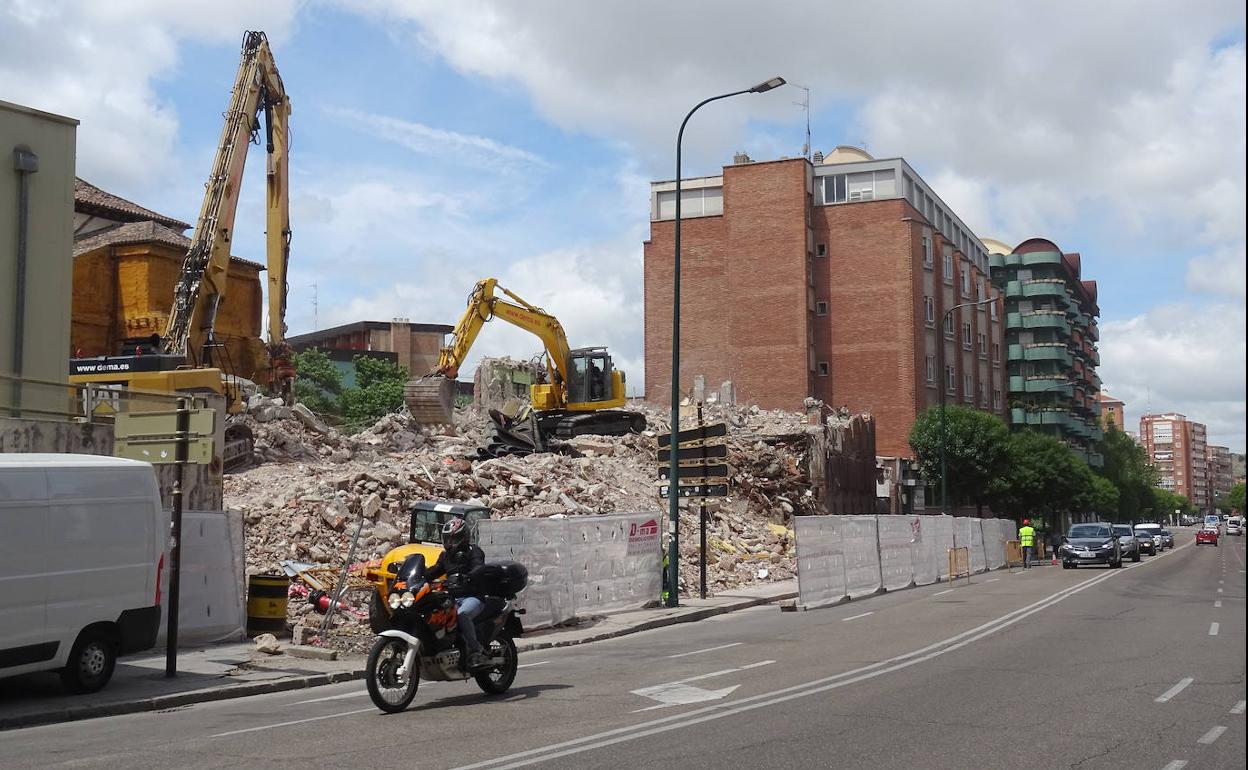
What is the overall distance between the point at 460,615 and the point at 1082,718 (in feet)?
17.8

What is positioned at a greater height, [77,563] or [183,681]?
[77,563]

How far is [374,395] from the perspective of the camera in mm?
70312

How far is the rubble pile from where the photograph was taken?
→ 948 inches

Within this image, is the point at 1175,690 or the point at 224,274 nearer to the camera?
the point at 1175,690

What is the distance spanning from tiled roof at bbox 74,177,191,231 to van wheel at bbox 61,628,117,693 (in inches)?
1782

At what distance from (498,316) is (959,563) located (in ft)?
52.4

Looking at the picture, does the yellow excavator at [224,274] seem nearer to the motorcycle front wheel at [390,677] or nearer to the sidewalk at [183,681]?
the sidewalk at [183,681]

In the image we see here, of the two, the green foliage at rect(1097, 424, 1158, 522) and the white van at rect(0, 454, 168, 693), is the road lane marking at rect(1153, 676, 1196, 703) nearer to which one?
the white van at rect(0, 454, 168, 693)

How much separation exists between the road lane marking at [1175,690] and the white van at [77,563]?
10265mm

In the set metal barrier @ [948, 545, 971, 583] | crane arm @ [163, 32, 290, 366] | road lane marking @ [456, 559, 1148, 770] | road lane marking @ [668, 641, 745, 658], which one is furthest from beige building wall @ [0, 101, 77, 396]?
metal barrier @ [948, 545, 971, 583]

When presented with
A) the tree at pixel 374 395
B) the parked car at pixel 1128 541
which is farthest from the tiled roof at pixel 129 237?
the parked car at pixel 1128 541

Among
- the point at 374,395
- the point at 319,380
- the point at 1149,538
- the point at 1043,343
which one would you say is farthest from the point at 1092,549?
the point at 1043,343

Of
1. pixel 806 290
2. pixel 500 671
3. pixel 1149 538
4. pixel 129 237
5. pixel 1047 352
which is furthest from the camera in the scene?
pixel 1047 352

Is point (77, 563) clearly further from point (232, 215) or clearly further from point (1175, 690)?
point (232, 215)
